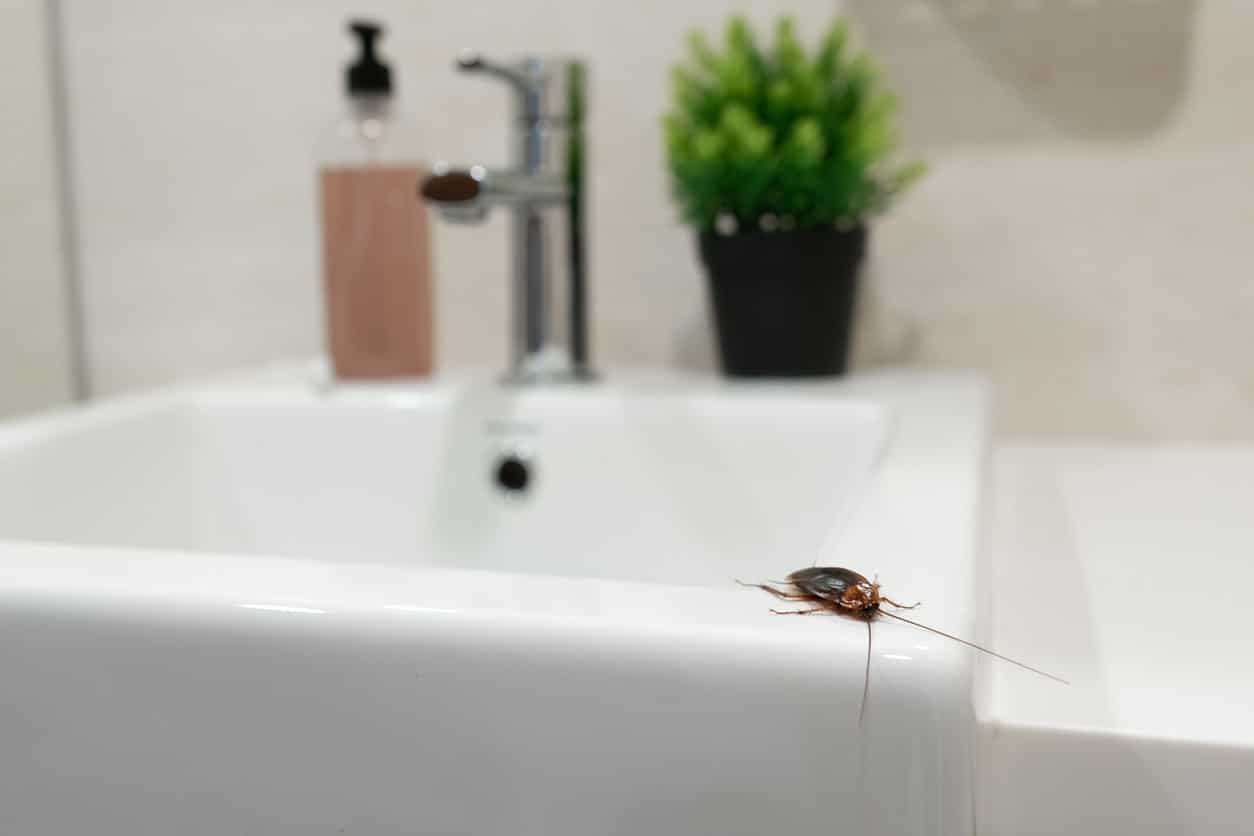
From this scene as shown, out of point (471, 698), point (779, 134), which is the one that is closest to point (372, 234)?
point (779, 134)

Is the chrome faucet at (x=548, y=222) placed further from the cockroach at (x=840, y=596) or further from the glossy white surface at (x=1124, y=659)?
the cockroach at (x=840, y=596)

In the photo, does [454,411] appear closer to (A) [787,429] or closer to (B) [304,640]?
(A) [787,429]

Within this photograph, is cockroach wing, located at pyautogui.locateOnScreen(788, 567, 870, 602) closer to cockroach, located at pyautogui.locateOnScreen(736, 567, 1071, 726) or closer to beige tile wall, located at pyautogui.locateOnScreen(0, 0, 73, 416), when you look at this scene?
cockroach, located at pyautogui.locateOnScreen(736, 567, 1071, 726)

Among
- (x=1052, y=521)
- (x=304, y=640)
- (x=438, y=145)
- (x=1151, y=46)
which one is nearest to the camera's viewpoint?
(x=304, y=640)

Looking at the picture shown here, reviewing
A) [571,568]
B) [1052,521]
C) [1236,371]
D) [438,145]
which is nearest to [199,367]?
[438,145]

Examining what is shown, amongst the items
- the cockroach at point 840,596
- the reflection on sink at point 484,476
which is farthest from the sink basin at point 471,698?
the reflection on sink at point 484,476

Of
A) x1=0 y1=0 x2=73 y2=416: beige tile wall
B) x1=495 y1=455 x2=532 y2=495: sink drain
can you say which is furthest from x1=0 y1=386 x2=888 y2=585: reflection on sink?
x1=0 y1=0 x2=73 y2=416: beige tile wall
